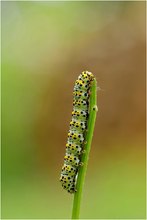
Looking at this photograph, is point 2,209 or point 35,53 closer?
point 2,209

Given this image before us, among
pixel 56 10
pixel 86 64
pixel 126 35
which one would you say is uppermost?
pixel 56 10

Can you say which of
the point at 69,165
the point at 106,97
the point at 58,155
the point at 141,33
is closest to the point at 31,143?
the point at 58,155

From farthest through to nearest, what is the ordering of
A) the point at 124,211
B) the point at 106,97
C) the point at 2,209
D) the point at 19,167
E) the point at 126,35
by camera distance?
the point at 126,35 → the point at 106,97 → the point at 19,167 → the point at 2,209 → the point at 124,211

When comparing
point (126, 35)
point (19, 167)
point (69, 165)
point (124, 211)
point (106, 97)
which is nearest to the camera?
point (69, 165)

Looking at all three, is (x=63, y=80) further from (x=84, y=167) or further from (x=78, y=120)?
(x=84, y=167)

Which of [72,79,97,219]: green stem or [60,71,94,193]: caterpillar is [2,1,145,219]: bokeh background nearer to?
[60,71,94,193]: caterpillar

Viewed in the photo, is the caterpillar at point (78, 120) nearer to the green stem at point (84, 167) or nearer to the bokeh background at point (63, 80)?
the green stem at point (84, 167)

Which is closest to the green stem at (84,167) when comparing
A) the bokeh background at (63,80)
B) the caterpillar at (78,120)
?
the caterpillar at (78,120)

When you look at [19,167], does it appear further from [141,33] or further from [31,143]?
[141,33]

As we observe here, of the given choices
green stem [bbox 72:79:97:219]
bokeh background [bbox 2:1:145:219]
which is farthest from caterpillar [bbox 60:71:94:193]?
bokeh background [bbox 2:1:145:219]
